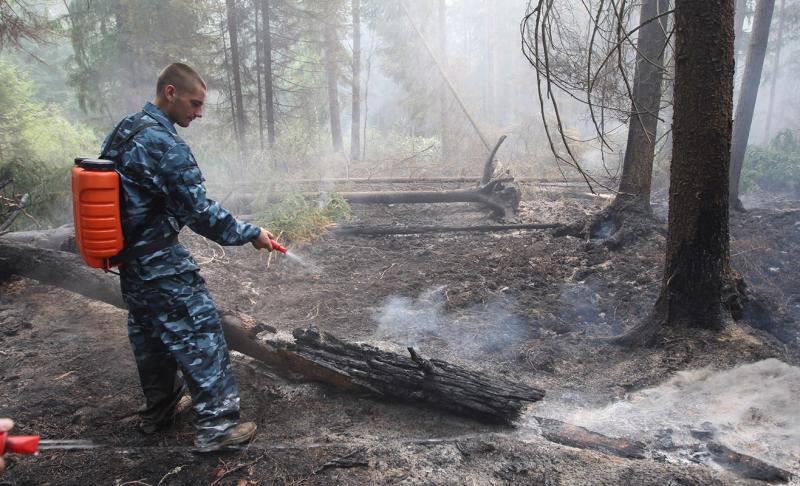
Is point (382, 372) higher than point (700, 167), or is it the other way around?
point (700, 167)

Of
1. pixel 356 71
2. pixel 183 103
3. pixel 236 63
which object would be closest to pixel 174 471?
pixel 183 103

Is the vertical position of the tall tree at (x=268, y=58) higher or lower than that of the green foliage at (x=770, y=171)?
higher

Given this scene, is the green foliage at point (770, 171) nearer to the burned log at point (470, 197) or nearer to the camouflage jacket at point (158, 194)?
the burned log at point (470, 197)

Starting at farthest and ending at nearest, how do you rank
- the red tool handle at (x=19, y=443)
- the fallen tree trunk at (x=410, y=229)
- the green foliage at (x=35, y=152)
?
the green foliage at (x=35, y=152) < the fallen tree trunk at (x=410, y=229) < the red tool handle at (x=19, y=443)

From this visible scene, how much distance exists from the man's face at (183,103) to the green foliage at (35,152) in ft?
19.9

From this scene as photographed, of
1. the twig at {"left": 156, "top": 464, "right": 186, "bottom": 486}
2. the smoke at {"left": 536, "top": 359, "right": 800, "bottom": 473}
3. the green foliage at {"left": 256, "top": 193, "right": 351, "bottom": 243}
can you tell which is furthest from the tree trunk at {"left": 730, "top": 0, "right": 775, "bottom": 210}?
the twig at {"left": 156, "top": 464, "right": 186, "bottom": 486}

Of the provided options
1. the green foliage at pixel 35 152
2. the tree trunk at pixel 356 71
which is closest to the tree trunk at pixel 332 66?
the tree trunk at pixel 356 71

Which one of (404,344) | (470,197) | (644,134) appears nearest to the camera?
(404,344)

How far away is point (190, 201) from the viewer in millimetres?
2936

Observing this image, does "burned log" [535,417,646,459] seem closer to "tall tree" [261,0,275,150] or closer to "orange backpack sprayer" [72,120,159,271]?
"orange backpack sprayer" [72,120,159,271]

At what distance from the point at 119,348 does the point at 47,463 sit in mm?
1737

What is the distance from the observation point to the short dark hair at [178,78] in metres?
3.05

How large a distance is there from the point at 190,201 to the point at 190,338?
35.3 inches

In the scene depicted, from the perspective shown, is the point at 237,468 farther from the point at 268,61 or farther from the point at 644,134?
the point at 268,61
